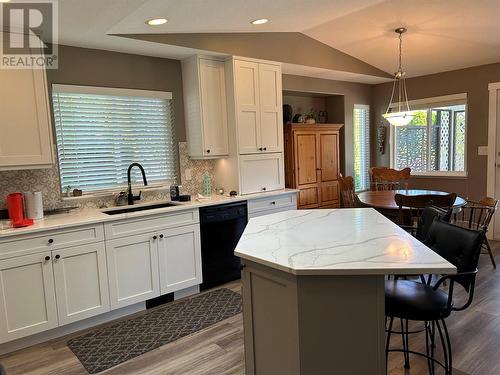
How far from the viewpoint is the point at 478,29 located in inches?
162

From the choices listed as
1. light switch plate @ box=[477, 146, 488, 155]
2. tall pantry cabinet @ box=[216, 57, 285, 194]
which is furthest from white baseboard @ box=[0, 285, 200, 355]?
light switch plate @ box=[477, 146, 488, 155]

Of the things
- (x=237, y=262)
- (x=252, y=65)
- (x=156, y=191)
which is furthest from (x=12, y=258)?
(x=252, y=65)

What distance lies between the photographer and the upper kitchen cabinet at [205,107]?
3971 mm

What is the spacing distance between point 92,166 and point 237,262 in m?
1.77

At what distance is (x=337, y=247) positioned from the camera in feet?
5.85

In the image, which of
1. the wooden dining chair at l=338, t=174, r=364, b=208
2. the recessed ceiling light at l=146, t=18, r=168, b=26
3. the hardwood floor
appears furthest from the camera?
the wooden dining chair at l=338, t=174, r=364, b=208

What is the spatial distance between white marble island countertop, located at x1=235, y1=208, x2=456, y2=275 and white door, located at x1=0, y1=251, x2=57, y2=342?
5.38 ft

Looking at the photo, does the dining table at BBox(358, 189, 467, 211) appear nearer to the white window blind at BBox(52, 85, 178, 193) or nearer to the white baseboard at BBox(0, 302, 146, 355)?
the white window blind at BBox(52, 85, 178, 193)

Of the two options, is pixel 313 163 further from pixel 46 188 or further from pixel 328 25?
pixel 46 188

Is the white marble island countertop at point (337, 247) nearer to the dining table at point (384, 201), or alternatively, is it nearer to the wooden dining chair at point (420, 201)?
the wooden dining chair at point (420, 201)

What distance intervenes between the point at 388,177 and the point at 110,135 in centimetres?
373

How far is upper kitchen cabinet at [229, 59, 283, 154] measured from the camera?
4074 millimetres

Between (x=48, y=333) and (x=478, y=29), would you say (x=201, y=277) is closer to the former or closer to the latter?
(x=48, y=333)

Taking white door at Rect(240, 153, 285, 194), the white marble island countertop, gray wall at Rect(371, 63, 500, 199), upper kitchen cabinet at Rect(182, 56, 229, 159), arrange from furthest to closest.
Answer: gray wall at Rect(371, 63, 500, 199) < white door at Rect(240, 153, 285, 194) < upper kitchen cabinet at Rect(182, 56, 229, 159) < the white marble island countertop
